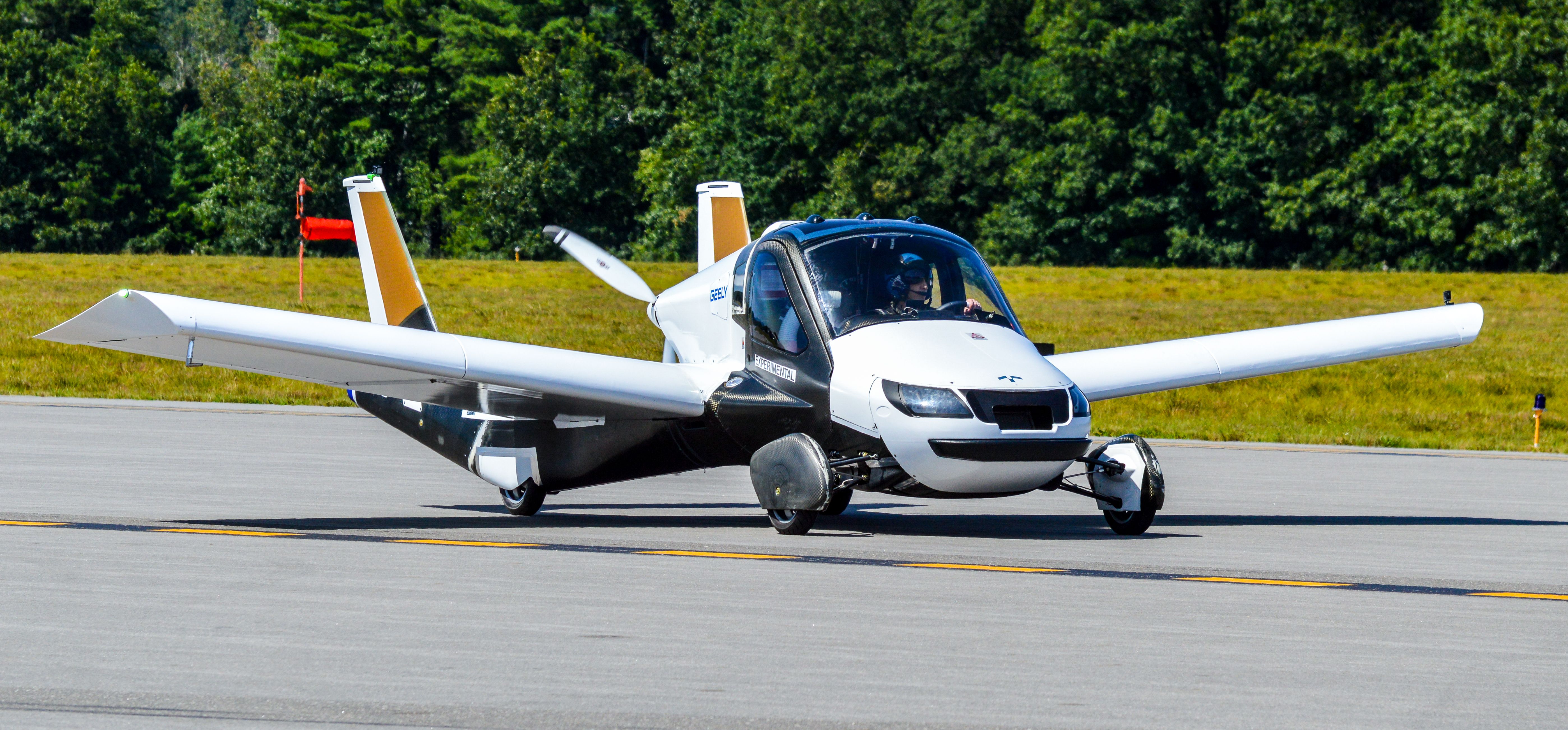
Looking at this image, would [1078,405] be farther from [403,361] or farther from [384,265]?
[384,265]

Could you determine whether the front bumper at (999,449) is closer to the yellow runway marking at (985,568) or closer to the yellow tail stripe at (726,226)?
the yellow runway marking at (985,568)

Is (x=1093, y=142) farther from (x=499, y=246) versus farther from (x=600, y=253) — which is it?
(x=600, y=253)

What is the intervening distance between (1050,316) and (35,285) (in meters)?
29.0

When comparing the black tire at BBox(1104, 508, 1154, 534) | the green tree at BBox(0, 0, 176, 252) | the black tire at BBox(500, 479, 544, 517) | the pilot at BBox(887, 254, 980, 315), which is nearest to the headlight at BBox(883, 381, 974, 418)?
the pilot at BBox(887, 254, 980, 315)

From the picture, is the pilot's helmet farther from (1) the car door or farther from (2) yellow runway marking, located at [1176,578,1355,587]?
(2) yellow runway marking, located at [1176,578,1355,587]

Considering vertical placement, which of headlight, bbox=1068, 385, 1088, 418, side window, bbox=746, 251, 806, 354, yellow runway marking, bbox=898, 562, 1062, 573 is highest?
side window, bbox=746, 251, 806, 354

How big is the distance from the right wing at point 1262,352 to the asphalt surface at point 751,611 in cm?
121

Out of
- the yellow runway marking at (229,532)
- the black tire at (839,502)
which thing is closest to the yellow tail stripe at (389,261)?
the yellow runway marking at (229,532)

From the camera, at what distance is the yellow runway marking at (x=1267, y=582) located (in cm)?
1016

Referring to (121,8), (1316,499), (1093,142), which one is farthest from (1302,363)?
(121,8)

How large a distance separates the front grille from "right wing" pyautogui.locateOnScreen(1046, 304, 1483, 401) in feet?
8.54

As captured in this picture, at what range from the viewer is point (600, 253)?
15914mm

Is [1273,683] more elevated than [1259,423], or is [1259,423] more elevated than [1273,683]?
[1273,683]

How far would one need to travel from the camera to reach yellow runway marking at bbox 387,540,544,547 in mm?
11742
